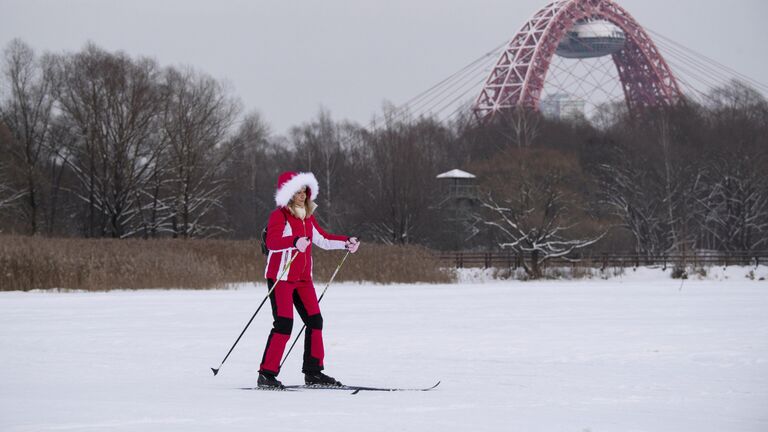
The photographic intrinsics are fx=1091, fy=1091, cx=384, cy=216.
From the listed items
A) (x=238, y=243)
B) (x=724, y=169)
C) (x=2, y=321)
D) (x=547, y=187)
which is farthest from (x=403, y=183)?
(x=2, y=321)

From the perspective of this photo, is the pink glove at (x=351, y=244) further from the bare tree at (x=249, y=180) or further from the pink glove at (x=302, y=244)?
the bare tree at (x=249, y=180)

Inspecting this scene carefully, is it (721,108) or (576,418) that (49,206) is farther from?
(576,418)

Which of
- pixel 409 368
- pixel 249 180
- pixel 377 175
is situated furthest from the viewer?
pixel 249 180

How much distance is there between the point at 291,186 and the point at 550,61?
71.7 m

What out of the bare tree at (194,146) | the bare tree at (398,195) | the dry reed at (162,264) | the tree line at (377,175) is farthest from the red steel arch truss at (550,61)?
the dry reed at (162,264)

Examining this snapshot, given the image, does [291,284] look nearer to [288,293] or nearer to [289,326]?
[288,293]

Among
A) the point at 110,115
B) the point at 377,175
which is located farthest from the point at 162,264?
the point at 377,175

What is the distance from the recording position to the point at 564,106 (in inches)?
3110

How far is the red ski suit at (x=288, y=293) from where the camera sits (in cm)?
855

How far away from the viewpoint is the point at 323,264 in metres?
29.9

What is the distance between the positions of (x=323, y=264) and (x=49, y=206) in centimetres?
3306

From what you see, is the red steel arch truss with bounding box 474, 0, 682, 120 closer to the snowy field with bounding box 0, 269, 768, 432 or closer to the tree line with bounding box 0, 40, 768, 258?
the tree line with bounding box 0, 40, 768, 258

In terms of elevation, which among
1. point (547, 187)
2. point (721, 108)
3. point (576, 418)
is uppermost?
point (721, 108)

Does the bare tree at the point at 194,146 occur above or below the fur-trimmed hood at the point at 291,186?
above
